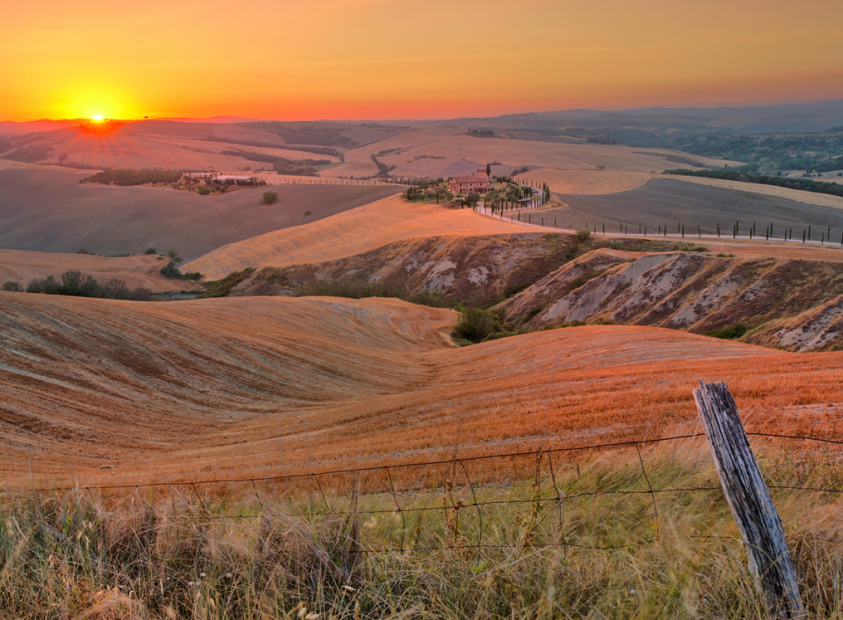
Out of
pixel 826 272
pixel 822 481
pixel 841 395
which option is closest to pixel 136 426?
pixel 822 481

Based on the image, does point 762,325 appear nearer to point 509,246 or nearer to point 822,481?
point 822,481

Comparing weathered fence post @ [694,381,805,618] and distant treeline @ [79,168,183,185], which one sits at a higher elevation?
distant treeline @ [79,168,183,185]

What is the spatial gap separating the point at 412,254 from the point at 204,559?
7338cm

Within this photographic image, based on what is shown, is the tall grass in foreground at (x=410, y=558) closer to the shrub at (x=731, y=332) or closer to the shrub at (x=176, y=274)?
the shrub at (x=731, y=332)

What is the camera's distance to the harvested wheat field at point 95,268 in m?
71.6

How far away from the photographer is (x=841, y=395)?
25.0ft

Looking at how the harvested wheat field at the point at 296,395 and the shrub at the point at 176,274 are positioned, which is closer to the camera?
the harvested wheat field at the point at 296,395

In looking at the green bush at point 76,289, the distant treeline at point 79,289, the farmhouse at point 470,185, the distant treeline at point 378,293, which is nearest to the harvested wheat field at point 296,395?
the distant treeline at point 79,289

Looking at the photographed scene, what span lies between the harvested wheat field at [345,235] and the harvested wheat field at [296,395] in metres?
61.6

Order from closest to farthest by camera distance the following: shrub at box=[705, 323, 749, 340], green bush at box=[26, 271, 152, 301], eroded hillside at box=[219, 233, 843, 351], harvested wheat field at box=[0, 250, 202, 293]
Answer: shrub at box=[705, 323, 749, 340] < eroded hillside at box=[219, 233, 843, 351] < green bush at box=[26, 271, 152, 301] < harvested wheat field at box=[0, 250, 202, 293]

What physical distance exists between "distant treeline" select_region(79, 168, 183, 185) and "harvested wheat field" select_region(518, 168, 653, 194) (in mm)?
115617

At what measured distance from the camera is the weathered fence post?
3219 millimetres

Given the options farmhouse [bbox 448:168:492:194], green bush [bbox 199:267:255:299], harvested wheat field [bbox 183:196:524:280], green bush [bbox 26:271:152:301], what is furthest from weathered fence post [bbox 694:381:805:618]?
→ farmhouse [bbox 448:168:492:194]

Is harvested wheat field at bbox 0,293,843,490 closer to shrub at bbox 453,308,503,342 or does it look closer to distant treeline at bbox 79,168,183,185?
shrub at bbox 453,308,503,342
